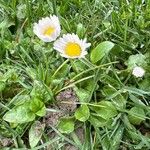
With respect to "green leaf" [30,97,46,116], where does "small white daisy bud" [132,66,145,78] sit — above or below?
below

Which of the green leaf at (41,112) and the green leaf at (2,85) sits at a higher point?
the green leaf at (2,85)

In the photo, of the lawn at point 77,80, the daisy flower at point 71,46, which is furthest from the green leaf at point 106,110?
the daisy flower at point 71,46

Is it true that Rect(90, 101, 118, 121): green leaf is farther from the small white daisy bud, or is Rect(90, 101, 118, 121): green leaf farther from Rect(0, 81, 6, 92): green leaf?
Rect(0, 81, 6, 92): green leaf

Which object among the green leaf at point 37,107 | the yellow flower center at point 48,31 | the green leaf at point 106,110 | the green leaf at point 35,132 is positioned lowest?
the green leaf at point 106,110

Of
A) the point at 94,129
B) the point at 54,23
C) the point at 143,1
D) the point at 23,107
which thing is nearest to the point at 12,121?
the point at 23,107

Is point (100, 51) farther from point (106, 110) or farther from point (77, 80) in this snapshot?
point (106, 110)

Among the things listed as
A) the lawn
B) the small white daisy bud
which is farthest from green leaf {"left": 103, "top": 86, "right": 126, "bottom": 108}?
the small white daisy bud

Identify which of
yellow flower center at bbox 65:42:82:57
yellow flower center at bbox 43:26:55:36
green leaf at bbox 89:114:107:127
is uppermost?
yellow flower center at bbox 43:26:55:36

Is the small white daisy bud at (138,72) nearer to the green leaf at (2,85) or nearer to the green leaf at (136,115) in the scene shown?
the green leaf at (136,115)

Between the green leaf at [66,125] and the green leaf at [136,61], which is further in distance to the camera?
the green leaf at [136,61]
